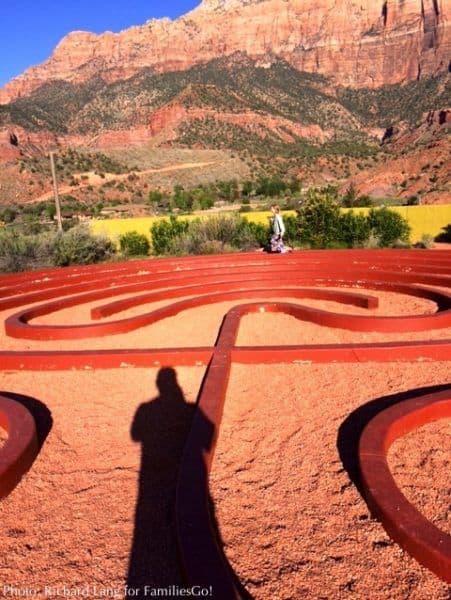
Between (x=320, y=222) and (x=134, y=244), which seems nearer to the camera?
(x=320, y=222)

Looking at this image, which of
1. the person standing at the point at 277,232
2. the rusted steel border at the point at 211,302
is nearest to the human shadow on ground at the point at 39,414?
the rusted steel border at the point at 211,302

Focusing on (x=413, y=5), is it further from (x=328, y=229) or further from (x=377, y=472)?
(x=377, y=472)

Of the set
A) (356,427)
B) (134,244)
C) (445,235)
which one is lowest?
(356,427)

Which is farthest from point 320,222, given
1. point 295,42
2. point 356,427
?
point 295,42

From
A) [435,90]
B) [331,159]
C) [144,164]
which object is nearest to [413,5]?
[435,90]

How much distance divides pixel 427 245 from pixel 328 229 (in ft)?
12.0

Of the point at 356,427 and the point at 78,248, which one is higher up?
the point at 78,248

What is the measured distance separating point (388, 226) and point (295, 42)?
127167mm

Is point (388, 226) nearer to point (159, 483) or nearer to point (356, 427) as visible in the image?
point (356, 427)

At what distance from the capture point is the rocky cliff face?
Answer: 4498 inches

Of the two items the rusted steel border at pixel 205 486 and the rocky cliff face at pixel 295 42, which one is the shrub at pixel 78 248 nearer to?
the rusted steel border at pixel 205 486

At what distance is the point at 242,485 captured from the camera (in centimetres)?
388

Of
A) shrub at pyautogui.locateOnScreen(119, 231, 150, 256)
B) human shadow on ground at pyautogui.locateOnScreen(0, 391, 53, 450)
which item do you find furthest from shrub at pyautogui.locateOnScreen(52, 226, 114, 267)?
human shadow on ground at pyautogui.locateOnScreen(0, 391, 53, 450)

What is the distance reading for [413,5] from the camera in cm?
12225
